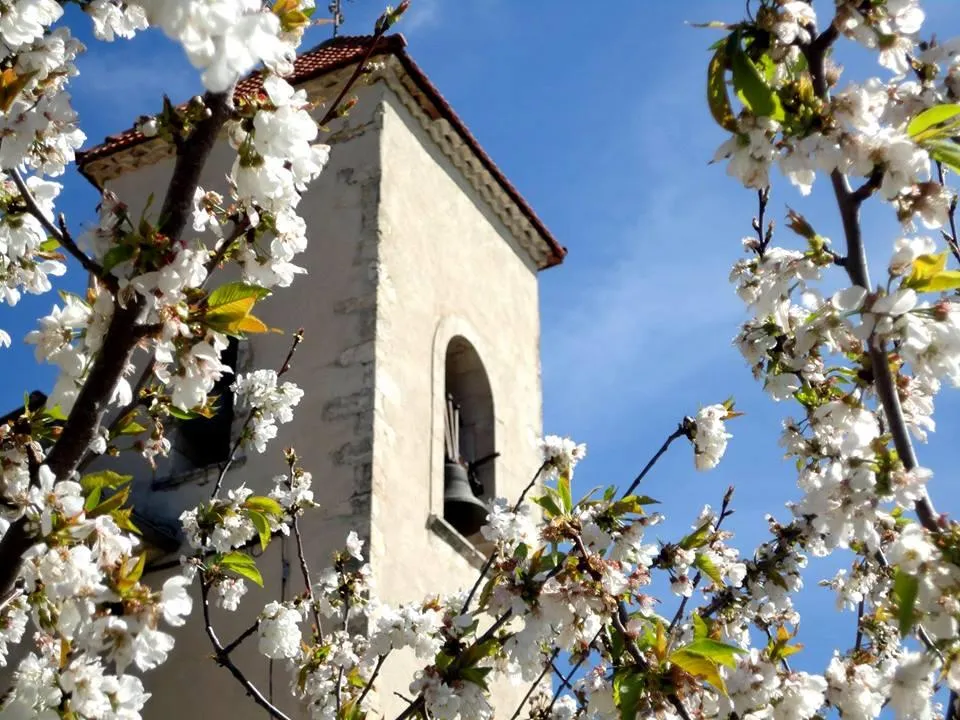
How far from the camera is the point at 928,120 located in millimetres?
2188

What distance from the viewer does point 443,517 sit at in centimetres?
725

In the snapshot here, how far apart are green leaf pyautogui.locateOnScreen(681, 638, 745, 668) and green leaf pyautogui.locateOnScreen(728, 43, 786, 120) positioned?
1.26m

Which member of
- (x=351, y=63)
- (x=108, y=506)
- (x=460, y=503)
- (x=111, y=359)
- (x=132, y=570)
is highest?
(x=351, y=63)

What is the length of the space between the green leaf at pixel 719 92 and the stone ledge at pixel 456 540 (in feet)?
16.0

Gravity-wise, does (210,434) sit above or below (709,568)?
above

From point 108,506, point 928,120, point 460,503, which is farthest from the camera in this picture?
point 460,503

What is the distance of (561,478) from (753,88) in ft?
4.67

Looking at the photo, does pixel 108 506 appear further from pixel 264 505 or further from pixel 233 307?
pixel 264 505

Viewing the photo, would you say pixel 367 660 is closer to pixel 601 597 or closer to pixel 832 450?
pixel 601 597

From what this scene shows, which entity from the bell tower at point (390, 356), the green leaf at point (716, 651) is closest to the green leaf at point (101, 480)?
the green leaf at point (716, 651)

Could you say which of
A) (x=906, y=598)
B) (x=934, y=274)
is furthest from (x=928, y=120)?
(x=906, y=598)

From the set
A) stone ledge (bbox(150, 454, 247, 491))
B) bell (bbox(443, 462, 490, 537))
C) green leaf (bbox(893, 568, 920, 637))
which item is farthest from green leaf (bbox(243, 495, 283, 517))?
bell (bbox(443, 462, 490, 537))

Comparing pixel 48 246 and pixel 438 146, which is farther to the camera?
pixel 438 146

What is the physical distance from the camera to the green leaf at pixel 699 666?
8.96 feet
